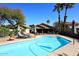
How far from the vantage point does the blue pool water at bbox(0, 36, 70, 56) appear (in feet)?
19.8

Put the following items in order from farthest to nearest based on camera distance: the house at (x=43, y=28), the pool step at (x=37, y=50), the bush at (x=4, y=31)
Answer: the house at (x=43, y=28) → the bush at (x=4, y=31) → the pool step at (x=37, y=50)

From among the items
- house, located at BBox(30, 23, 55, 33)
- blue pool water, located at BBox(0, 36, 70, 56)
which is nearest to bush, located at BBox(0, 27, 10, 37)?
blue pool water, located at BBox(0, 36, 70, 56)

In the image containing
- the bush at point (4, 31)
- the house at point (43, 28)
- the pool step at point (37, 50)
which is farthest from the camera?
the house at point (43, 28)

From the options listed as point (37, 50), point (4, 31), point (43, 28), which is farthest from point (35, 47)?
point (4, 31)

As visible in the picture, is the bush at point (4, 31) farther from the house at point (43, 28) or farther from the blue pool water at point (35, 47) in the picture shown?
the house at point (43, 28)

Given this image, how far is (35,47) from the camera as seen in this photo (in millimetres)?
6336

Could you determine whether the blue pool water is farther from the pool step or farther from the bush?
the bush

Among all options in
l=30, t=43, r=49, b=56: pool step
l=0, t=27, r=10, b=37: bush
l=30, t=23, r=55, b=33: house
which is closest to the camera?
l=30, t=43, r=49, b=56: pool step

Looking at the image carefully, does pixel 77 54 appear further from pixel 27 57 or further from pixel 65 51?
pixel 27 57

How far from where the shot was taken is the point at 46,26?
6.36 m

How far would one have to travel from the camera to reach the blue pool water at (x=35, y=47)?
6.05 meters

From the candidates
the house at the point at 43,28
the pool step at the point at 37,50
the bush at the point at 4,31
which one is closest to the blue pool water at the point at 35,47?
the pool step at the point at 37,50

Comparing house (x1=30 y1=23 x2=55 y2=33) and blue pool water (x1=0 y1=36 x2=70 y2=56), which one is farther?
house (x1=30 y1=23 x2=55 y2=33)

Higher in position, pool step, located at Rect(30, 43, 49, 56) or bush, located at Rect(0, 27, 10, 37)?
bush, located at Rect(0, 27, 10, 37)
